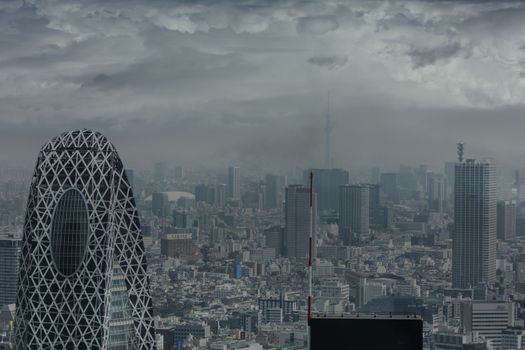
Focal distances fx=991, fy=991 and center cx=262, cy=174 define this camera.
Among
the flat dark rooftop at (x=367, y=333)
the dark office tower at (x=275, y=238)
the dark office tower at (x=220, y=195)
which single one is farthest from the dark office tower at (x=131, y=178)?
the flat dark rooftop at (x=367, y=333)

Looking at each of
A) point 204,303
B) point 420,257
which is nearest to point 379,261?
point 420,257

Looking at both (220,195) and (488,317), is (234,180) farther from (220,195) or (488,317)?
(488,317)

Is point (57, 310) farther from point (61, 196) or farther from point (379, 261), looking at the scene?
point (379, 261)

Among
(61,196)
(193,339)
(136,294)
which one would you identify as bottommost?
(193,339)

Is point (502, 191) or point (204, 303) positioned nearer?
point (502, 191)

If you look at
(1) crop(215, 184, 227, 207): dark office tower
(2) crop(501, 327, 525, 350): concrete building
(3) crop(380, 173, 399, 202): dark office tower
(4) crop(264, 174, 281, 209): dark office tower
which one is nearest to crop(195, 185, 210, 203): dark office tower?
(1) crop(215, 184, 227, 207): dark office tower

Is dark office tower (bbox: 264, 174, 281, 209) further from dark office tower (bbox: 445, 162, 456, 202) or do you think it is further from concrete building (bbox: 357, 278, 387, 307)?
dark office tower (bbox: 445, 162, 456, 202)

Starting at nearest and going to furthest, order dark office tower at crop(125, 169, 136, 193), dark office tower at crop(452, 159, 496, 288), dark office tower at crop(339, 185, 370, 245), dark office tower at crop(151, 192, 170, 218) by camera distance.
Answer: dark office tower at crop(125, 169, 136, 193), dark office tower at crop(151, 192, 170, 218), dark office tower at crop(339, 185, 370, 245), dark office tower at crop(452, 159, 496, 288)
